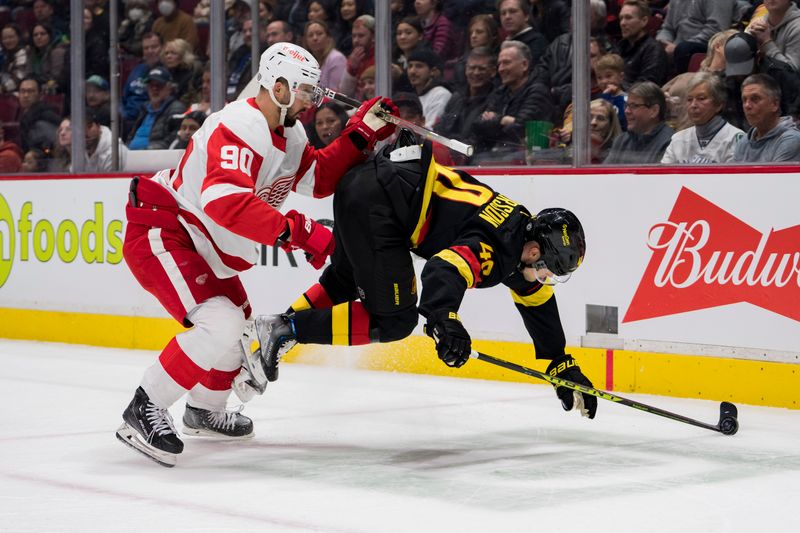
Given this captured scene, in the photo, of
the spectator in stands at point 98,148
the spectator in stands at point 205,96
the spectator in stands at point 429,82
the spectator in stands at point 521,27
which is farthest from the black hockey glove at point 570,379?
the spectator in stands at point 98,148

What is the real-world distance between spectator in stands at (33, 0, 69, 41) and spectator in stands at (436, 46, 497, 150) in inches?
111

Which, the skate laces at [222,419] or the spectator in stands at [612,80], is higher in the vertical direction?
the spectator in stands at [612,80]

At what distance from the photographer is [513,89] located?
18.9 ft

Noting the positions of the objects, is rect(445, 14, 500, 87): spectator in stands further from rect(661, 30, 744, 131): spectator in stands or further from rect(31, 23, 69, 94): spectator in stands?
rect(31, 23, 69, 94): spectator in stands

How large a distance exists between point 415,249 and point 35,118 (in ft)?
15.0

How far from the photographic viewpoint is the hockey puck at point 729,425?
412cm

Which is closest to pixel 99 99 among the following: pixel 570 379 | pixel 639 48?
pixel 639 48

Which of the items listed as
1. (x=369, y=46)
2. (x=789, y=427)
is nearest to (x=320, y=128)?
(x=369, y=46)

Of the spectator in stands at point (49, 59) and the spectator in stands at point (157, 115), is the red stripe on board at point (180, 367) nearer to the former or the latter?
the spectator in stands at point (157, 115)

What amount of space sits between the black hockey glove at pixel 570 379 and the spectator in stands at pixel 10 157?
4832 millimetres

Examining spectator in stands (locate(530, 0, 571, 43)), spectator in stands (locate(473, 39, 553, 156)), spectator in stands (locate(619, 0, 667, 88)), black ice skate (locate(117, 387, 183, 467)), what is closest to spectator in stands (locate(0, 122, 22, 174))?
spectator in stands (locate(473, 39, 553, 156))

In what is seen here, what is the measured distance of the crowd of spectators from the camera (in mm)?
4988

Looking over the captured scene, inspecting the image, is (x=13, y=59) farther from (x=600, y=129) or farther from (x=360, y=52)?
(x=600, y=129)

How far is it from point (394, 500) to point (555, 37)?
3.02m
